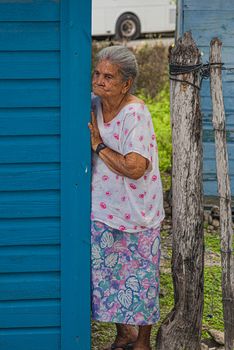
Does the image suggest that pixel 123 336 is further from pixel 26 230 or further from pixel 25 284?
pixel 26 230

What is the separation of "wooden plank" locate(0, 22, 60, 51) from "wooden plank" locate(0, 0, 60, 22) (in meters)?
0.03

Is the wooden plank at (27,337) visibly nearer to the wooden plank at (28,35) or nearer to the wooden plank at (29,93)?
the wooden plank at (29,93)

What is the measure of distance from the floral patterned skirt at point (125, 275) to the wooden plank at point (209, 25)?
3.55 metres

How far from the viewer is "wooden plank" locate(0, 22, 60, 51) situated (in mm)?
4715

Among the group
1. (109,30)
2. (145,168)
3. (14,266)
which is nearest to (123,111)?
(145,168)

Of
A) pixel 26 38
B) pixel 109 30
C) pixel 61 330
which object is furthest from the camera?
pixel 109 30

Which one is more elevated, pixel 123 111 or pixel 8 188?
pixel 123 111

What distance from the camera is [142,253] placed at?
16.8ft

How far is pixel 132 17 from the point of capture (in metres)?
21.3

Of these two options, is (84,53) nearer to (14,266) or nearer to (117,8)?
(14,266)

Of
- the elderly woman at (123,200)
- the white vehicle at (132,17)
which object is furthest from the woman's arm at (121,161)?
the white vehicle at (132,17)

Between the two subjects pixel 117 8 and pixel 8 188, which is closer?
pixel 8 188

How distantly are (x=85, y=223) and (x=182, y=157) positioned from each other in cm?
64

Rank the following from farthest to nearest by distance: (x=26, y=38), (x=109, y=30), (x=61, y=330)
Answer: (x=109, y=30) < (x=61, y=330) < (x=26, y=38)
